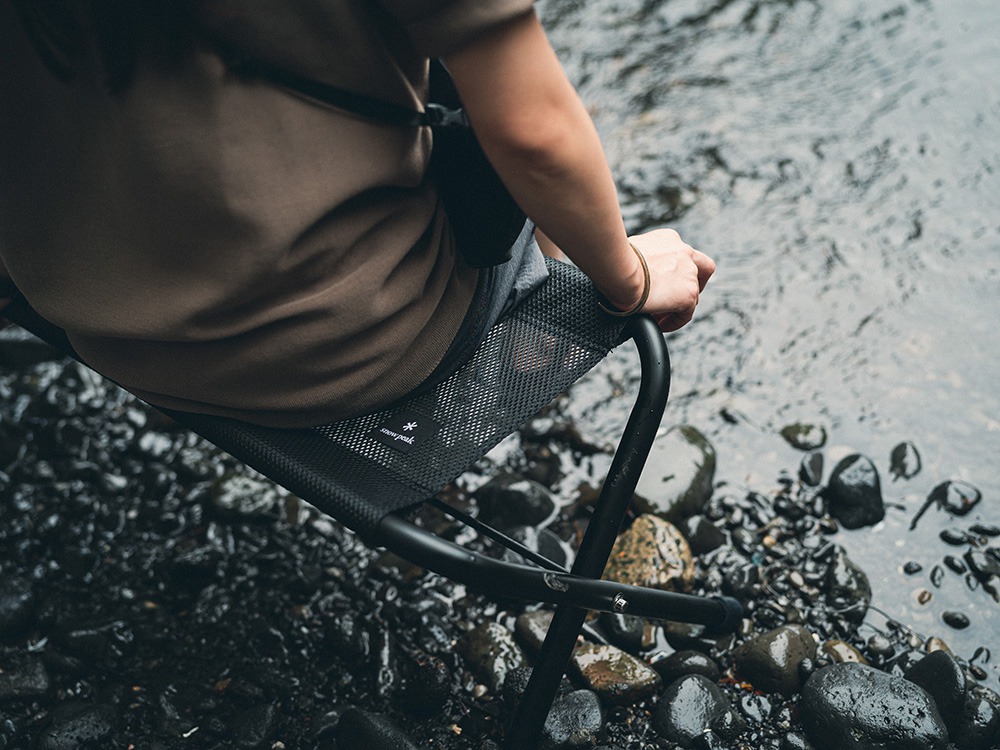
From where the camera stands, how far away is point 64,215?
3.69 feet

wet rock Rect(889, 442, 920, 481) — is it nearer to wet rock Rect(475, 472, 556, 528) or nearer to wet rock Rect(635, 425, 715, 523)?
wet rock Rect(635, 425, 715, 523)

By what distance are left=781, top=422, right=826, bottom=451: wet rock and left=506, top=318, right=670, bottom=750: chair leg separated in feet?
4.80

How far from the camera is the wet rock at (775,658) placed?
6.41ft

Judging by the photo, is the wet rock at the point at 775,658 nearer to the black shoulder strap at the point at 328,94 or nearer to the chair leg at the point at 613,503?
the chair leg at the point at 613,503

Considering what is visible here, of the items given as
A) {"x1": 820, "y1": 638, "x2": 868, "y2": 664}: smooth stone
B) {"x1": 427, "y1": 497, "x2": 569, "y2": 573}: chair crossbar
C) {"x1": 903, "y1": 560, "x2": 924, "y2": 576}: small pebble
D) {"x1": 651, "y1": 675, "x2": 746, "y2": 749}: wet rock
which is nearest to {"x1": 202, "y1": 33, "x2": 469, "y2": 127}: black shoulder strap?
{"x1": 427, "y1": 497, "x2": 569, "y2": 573}: chair crossbar

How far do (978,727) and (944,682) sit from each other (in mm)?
111

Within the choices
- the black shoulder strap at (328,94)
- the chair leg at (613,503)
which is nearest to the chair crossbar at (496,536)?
the chair leg at (613,503)

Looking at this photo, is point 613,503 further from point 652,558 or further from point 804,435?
point 804,435

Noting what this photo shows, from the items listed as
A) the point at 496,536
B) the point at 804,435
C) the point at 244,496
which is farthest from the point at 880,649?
the point at 244,496

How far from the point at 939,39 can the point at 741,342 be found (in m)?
2.57

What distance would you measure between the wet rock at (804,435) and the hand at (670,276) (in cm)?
133

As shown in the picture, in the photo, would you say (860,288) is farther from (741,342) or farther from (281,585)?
(281,585)

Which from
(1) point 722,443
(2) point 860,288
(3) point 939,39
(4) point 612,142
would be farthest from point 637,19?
(1) point 722,443

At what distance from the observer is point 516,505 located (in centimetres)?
242
